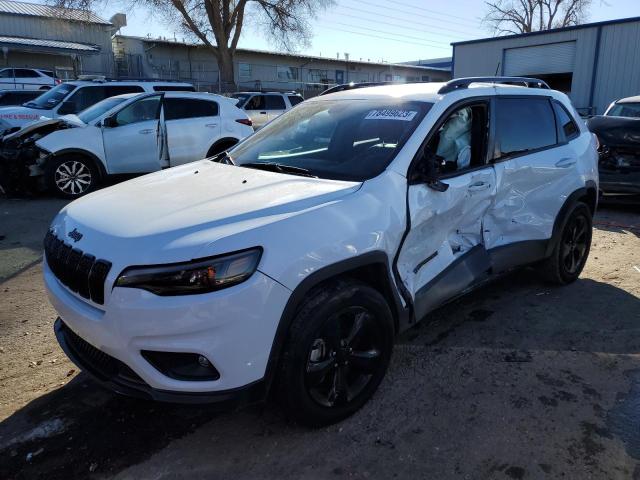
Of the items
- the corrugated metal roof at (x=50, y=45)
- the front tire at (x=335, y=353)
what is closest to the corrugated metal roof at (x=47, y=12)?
the corrugated metal roof at (x=50, y=45)

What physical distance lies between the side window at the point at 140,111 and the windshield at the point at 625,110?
794cm

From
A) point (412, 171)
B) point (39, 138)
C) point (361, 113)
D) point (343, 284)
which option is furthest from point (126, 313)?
point (39, 138)

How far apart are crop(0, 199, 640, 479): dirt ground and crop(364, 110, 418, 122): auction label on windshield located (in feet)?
5.16

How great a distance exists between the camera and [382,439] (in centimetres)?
268

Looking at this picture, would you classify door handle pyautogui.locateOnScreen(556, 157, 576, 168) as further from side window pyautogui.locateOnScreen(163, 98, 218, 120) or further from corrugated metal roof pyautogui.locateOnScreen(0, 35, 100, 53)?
corrugated metal roof pyautogui.locateOnScreen(0, 35, 100, 53)

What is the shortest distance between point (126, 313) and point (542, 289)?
387 centimetres

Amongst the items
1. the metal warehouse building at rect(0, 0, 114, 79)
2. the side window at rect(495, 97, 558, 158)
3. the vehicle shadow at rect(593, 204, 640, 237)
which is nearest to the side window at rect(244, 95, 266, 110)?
the vehicle shadow at rect(593, 204, 640, 237)

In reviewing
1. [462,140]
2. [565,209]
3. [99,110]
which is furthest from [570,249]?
[99,110]

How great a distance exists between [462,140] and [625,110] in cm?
704

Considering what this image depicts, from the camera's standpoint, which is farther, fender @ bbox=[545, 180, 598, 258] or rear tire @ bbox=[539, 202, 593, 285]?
rear tire @ bbox=[539, 202, 593, 285]

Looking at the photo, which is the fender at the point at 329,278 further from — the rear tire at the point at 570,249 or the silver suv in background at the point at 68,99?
the silver suv in background at the point at 68,99

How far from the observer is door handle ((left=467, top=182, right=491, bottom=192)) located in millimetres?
3465

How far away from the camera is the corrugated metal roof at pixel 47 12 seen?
30.8m

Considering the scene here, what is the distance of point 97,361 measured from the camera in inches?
99.3
